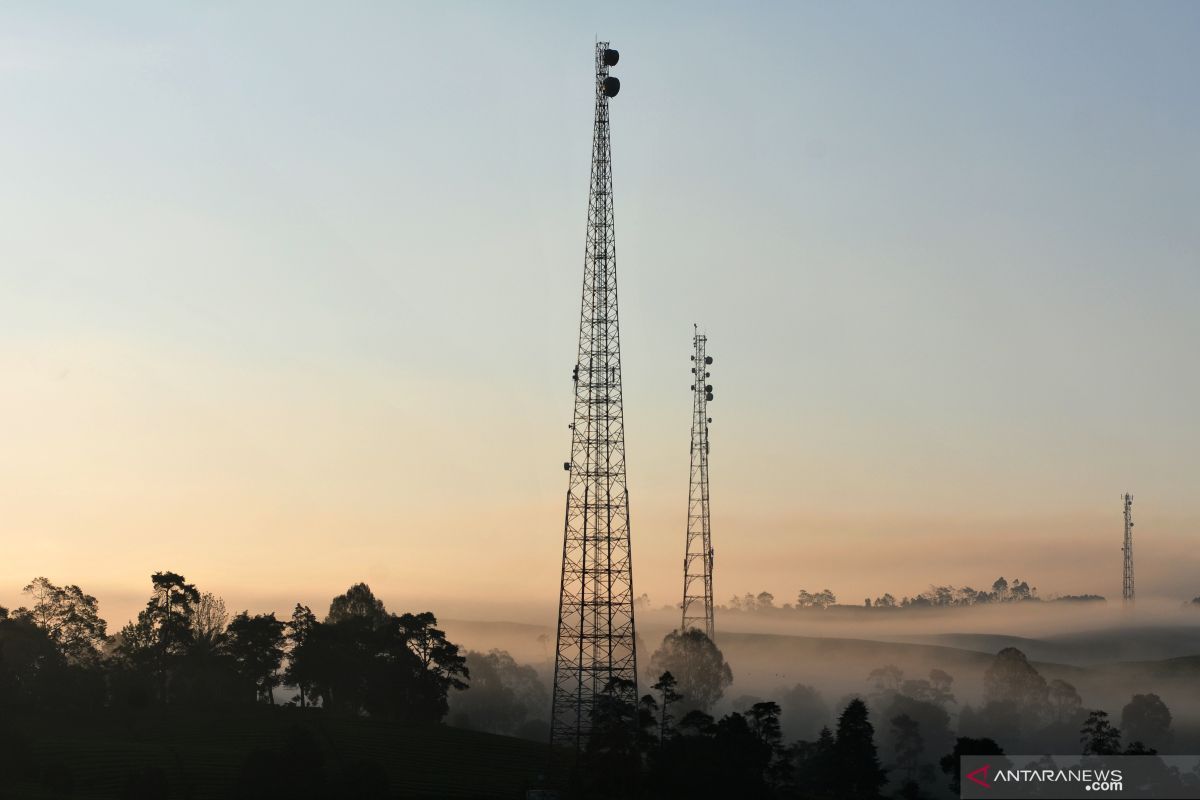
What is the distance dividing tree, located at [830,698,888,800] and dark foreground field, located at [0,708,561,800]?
1266 inches

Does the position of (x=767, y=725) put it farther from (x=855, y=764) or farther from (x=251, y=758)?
(x=251, y=758)

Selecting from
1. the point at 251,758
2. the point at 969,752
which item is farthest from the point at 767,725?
the point at 251,758

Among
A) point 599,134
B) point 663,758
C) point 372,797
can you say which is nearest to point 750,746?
point 663,758

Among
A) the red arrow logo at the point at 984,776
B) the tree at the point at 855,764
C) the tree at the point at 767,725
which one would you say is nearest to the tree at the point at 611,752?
the tree at the point at 767,725

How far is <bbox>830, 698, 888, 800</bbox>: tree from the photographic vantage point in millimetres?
160875

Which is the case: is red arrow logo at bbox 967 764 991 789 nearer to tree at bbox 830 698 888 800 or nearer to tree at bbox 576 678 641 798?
tree at bbox 830 698 888 800

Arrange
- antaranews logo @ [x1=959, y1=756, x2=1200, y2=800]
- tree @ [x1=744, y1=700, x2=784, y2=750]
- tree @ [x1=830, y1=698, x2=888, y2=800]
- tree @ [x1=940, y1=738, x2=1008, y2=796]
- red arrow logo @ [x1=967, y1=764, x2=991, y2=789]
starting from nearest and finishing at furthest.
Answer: antaranews logo @ [x1=959, y1=756, x2=1200, y2=800]
red arrow logo @ [x1=967, y1=764, x2=991, y2=789]
tree @ [x1=940, y1=738, x2=1008, y2=796]
tree @ [x1=830, y1=698, x2=888, y2=800]
tree @ [x1=744, y1=700, x2=784, y2=750]

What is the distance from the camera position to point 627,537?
457ft

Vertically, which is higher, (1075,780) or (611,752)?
(611,752)

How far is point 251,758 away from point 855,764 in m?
63.8

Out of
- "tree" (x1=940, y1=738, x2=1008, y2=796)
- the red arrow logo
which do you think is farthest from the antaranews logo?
"tree" (x1=940, y1=738, x2=1008, y2=796)

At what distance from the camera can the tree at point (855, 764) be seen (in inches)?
6334

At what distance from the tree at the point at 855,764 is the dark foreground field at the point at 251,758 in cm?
3216

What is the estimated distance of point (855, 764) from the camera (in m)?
161
